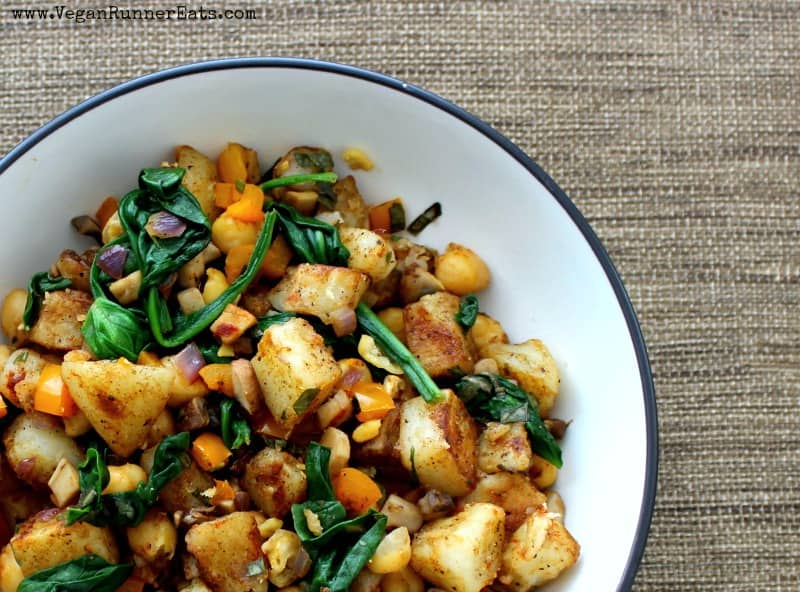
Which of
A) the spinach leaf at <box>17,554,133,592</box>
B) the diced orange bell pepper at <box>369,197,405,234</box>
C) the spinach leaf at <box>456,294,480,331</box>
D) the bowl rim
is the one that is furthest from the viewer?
the diced orange bell pepper at <box>369,197,405,234</box>

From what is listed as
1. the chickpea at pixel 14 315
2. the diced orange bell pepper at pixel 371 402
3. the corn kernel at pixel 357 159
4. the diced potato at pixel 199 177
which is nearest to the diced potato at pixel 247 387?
the diced orange bell pepper at pixel 371 402

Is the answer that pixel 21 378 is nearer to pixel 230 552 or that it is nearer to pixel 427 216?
pixel 230 552

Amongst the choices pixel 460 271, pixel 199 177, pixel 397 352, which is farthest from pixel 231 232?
pixel 460 271

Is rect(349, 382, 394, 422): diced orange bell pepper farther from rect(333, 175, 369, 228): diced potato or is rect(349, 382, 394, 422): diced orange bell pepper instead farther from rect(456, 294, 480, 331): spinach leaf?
rect(333, 175, 369, 228): diced potato

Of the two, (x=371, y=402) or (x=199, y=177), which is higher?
(x=199, y=177)

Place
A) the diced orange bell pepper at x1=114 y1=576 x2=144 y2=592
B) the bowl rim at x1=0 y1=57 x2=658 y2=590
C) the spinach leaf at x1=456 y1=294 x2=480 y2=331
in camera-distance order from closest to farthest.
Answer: the diced orange bell pepper at x1=114 y1=576 x2=144 y2=592
the bowl rim at x1=0 y1=57 x2=658 y2=590
the spinach leaf at x1=456 y1=294 x2=480 y2=331

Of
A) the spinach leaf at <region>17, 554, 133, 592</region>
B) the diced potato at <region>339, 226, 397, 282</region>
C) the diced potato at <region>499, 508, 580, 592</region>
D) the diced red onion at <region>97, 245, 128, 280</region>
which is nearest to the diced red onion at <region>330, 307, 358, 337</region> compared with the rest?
the diced potato at <region>339, 226, 397, 282</region>

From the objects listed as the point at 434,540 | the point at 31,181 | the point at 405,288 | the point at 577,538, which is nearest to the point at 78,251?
the point at 31,181
